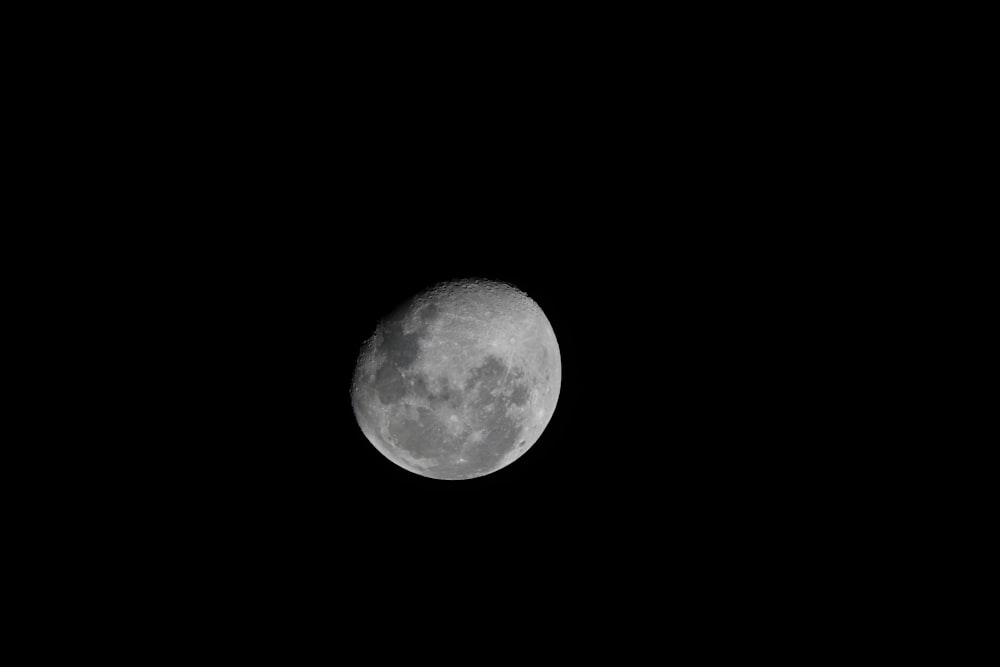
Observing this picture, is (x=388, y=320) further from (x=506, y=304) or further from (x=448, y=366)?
(x=506, y=304)

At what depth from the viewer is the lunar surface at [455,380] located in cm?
319

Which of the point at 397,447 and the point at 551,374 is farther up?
the point at 551,374

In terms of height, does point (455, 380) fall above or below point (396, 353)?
below

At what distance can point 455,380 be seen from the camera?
3166mm

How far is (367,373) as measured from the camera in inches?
132

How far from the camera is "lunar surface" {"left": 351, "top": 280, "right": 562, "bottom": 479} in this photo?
3.19 meters

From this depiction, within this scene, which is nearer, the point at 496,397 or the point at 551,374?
the point at 496,397

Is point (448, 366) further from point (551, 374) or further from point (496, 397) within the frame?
point (551, 374)

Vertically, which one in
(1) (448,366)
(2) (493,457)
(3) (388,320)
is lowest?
(2) (493,457)

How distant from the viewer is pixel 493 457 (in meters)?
3.44

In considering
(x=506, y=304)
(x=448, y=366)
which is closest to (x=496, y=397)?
(x=448, y=366)

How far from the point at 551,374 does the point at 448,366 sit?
0.69 metres

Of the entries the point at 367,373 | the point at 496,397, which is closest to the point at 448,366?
the point at 496,397

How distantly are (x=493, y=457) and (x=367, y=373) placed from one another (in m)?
0.89
